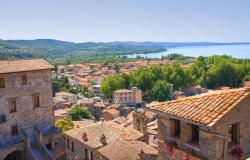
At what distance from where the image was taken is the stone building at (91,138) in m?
28.3

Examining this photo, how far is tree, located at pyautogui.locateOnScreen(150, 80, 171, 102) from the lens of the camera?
8556 centimetres

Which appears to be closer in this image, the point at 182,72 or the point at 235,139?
the point at 235,139

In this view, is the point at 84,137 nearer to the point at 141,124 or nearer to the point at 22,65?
the point at 141,124

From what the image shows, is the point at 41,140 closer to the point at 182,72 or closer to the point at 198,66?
the point at 182,72

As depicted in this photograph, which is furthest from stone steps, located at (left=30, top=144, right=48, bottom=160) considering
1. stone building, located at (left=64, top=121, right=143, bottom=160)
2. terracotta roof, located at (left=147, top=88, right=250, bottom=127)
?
terracotta roof, located at (left=147, top=88, right=250, bottom=127)

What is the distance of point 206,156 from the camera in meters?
9.62

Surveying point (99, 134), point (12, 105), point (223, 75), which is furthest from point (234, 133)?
point (223, 75)

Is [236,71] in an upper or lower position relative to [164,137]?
lower

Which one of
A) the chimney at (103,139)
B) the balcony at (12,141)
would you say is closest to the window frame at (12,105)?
the balcony at (12,141)

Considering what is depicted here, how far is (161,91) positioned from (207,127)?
76.9 meters

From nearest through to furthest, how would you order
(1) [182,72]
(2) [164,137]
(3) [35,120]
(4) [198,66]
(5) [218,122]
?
(5) [218,122] < (2) [164,137] < (3) [35,120] < (1) [182,72] < (4) [198,66]

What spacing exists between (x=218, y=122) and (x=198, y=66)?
10715cm

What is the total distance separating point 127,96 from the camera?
284 feet

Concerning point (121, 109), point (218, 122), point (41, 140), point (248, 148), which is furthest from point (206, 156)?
point (121, 109)
